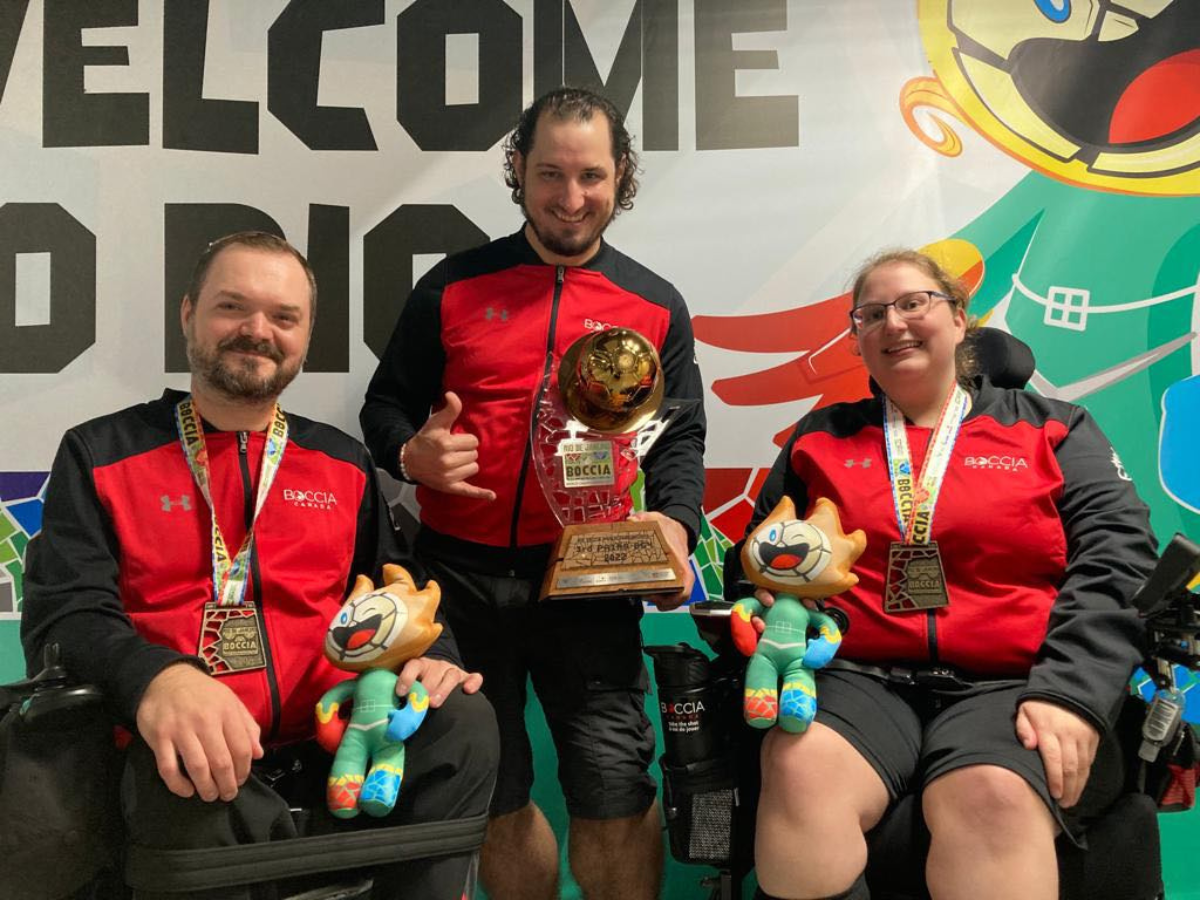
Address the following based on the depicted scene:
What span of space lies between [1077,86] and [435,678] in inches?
99.4

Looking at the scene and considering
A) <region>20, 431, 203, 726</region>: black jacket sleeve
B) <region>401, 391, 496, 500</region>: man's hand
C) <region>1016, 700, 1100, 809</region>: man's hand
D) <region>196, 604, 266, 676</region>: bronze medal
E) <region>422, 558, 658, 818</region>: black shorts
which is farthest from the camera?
<region>422, 558, 658, 818</region>: black shorts

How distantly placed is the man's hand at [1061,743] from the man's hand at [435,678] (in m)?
0.99

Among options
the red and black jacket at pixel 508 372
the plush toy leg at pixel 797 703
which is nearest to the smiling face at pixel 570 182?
the red and black jacket at pixel 508 372

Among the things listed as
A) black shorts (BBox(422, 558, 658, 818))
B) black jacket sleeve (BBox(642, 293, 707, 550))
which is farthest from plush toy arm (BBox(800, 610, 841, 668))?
black shorts (BBox(422, 558, 658, 818))

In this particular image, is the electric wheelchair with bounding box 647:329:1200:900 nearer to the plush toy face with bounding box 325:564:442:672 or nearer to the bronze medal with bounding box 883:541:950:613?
the bronze medal with bounding box 883:541:950:613

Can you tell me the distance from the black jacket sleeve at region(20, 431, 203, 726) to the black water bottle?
0.87 meters

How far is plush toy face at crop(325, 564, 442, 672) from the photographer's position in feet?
5.64

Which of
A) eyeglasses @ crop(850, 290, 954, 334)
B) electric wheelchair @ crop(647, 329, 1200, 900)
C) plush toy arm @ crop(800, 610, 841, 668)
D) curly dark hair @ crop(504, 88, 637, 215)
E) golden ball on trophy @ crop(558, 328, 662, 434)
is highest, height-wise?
curly dark hair @ crop(504, 88, 637, 215)

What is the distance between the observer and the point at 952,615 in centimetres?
199

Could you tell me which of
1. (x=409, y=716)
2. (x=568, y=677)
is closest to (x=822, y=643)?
(x=568, y=677)

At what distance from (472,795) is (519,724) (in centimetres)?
69

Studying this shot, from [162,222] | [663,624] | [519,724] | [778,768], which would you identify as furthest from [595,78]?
[778,768]

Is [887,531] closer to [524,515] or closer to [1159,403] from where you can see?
[524,515]

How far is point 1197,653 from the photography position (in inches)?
69.2
